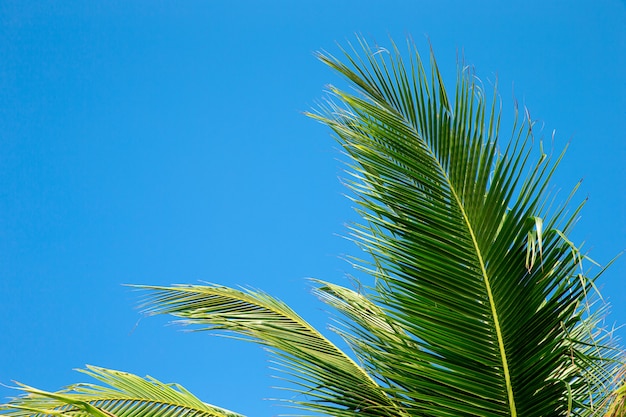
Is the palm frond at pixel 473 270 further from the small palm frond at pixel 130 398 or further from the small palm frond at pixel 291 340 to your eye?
the small palm frond at pixel 130 398

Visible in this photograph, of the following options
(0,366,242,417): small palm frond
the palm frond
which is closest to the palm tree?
the palm frond

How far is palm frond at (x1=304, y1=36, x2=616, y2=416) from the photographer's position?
2.35m

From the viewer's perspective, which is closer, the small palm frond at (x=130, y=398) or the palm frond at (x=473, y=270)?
the palm frond at (x=473, y=270)

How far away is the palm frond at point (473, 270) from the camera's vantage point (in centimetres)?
235

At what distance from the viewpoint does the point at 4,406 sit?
2.85m

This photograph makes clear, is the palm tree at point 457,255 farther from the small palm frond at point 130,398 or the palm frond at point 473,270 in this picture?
the small palm frond at point 130,398

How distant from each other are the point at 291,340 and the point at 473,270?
1037 millimetres

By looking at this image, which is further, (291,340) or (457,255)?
(291,340)

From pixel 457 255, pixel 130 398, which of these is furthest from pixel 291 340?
pixel 457 255

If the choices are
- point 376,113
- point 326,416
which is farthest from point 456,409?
point 376,113

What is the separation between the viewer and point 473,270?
2408mm

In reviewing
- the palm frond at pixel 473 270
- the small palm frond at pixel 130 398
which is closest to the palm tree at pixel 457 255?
the palm frond at pixel 473 270

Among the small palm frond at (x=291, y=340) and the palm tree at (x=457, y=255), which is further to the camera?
the small palm frond at (x=291, y=340)

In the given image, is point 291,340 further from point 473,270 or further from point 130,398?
point 473,270
